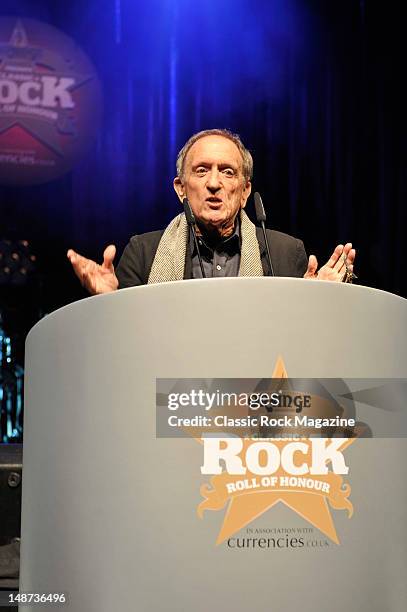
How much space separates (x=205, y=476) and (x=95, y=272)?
0.60 meters

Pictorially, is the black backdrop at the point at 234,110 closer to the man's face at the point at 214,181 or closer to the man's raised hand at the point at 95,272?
the man's face at the point at 214,181

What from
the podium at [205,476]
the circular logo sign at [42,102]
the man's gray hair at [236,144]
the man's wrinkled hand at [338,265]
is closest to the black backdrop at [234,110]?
the circular logo sign at [42,102]

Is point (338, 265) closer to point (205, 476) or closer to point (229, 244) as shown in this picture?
point (229, 244)

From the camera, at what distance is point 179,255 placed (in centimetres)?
185

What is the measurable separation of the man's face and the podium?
3.03ft

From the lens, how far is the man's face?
195 cm

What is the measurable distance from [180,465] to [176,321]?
0.16m

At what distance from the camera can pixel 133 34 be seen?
14.4 feet

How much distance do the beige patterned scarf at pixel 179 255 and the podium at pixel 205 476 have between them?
76cm

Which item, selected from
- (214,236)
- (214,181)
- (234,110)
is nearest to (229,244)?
(214,236)

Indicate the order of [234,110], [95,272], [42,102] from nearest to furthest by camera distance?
[95,272] → [42,102] → [234,110]

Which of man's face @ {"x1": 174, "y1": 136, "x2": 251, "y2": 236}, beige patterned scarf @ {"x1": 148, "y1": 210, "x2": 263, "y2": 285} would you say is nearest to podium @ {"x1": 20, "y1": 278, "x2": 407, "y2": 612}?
beige patterned scarf @ {"x1": 148, "y1": 210, "x2": 263, "y2": 285}

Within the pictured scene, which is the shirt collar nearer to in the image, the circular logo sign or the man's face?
the man's face

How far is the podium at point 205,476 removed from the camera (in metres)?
0.96
